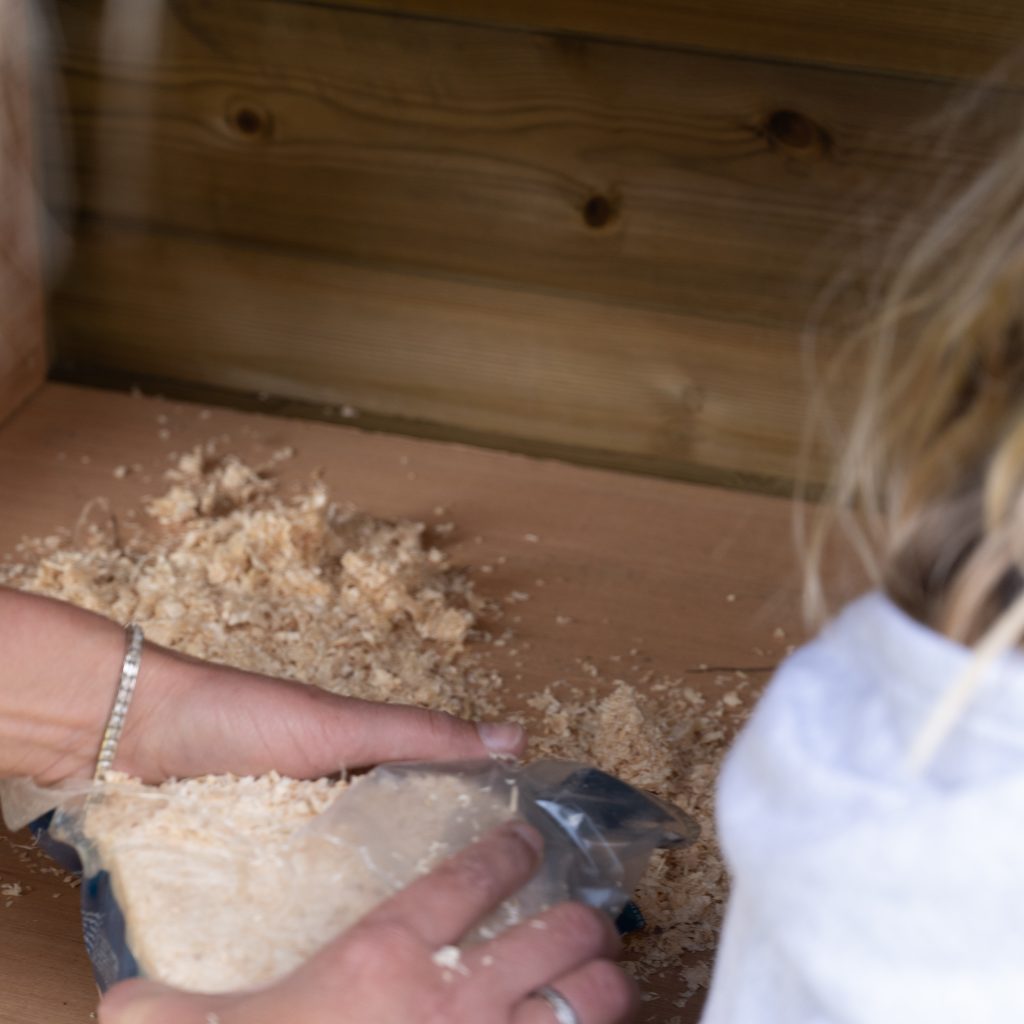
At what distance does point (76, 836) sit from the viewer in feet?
2.43

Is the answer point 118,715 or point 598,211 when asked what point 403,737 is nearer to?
point 118,715

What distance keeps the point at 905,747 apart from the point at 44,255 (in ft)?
4.26

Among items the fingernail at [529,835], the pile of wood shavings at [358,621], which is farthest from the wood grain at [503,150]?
the fingernail at [529,835]

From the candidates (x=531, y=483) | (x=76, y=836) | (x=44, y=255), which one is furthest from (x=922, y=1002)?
(x=44, y=255)

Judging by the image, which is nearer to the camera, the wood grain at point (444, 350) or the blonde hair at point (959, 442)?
the blonde hair at point (959, 442)

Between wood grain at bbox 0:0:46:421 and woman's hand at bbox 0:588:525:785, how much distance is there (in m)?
0.70

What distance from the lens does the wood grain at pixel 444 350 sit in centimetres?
140

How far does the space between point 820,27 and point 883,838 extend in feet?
3.15

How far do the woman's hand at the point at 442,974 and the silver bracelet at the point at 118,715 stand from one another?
20cm

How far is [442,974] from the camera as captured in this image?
583mm

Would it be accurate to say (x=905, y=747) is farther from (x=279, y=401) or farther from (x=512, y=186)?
(x=279, y=401)

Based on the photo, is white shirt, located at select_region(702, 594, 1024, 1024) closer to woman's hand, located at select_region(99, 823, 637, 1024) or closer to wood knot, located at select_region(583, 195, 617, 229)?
woman's hand, located at select_region(99, 823, 637, 1024)

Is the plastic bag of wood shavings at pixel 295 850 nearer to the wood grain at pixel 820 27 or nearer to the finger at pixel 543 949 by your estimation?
the finger at pixel 543 949

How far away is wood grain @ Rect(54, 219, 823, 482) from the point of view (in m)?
1.40
